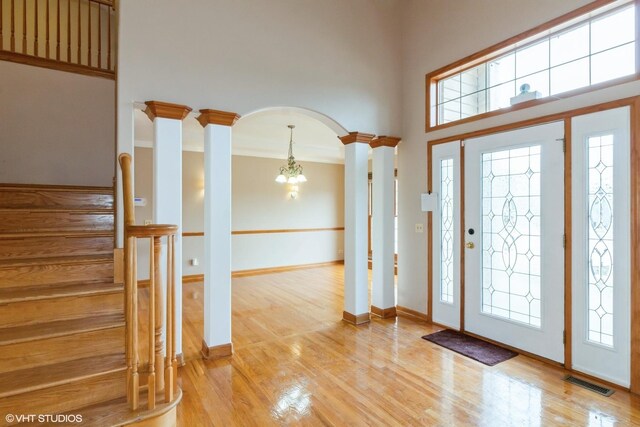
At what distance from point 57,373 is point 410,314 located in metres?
3.57

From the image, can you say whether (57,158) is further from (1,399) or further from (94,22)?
(1,399)

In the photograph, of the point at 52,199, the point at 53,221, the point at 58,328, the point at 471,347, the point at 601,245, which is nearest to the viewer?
the point at 58,328

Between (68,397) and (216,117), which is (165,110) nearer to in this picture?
(216,117)

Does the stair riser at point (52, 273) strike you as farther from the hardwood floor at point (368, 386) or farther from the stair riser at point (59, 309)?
the hardwood floor at point (368, 386)

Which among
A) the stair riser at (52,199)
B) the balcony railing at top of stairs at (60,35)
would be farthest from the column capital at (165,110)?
the balcony railing at top of stairs at (60,35)

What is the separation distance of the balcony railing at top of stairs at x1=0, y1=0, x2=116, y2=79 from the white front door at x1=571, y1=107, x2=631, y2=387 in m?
5.14

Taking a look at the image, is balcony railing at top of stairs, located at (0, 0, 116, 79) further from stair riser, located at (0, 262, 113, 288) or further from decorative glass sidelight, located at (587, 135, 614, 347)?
decorative glass sidelight, located at (587, 135, 614, 347)


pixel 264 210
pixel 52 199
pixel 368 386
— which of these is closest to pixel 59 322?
pixel 52 199

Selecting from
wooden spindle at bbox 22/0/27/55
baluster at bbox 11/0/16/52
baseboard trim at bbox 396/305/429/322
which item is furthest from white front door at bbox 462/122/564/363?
baluster at bbox 11/0/16/52

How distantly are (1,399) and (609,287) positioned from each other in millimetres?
3927

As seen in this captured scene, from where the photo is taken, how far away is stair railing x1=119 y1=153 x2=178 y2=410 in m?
1.68

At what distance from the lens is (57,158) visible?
408 centimetres

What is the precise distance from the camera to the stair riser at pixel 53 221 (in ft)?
8.61

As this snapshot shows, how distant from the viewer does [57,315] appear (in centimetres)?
204
